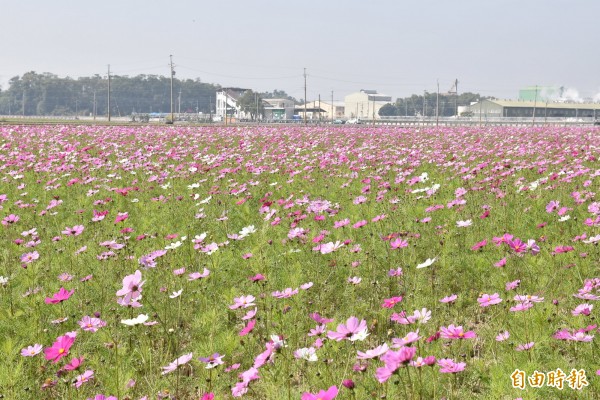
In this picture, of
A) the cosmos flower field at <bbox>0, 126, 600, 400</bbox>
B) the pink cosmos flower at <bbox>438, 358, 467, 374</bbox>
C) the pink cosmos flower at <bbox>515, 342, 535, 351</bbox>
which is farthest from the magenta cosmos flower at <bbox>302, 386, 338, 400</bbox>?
the pink cosmos flower at <bbox>515, 342, 535, 351</bbox>

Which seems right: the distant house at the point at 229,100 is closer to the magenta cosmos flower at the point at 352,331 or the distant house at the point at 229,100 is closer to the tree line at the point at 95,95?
the tree line at the point at 95,95

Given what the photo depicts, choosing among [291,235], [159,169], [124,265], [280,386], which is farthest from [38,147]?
[280,386]

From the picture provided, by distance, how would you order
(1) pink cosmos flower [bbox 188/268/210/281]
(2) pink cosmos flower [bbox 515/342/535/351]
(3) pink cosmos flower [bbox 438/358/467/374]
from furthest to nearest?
(1) pink cosmos flower [bbox 188/268/210/281], (2) pink cosmos flower [bbox 515/342/535/351], (3) pink cosmos flower [bbox 438/358/467/374]

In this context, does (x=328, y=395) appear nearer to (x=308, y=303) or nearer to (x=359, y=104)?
(x=308, y=303)

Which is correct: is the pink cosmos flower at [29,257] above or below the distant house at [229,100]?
below

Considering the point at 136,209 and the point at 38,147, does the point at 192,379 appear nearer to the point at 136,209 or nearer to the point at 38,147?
the point at 136,209

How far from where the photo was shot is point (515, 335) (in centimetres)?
254

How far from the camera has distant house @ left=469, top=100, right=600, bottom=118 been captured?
105562 millimetres

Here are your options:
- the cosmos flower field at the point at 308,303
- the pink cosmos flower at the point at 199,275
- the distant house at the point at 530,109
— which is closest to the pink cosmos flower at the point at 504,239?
the cosmos flower field at the point at 308,303

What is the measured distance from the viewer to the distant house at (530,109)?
106 meters

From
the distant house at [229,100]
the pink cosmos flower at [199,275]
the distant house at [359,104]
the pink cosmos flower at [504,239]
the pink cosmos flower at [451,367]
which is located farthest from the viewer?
the distant house at [359,104]

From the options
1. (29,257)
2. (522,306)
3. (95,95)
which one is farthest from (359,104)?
(522,306)

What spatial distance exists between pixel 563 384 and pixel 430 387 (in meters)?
0.49

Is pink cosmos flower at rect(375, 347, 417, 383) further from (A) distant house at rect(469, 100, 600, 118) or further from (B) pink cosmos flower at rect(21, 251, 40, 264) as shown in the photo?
(A) distant house at rect(469, 100, 600, 118)
